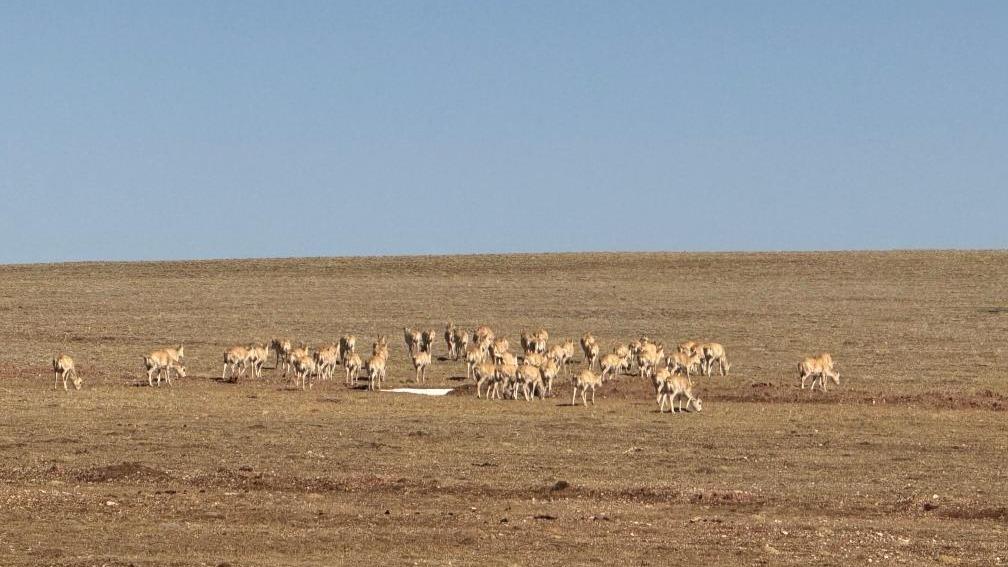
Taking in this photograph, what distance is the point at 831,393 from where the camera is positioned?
128 feet

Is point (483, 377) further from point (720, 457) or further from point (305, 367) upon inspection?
point (720, 457)

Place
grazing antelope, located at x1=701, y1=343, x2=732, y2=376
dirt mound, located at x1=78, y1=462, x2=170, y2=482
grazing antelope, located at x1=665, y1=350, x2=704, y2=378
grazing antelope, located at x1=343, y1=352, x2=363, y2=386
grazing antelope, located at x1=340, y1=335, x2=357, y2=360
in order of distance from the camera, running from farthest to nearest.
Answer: grazing antelope, located at x1=701, y1=343, x2=732, y2=376, grazing antelope, located at x1=340, y1=335, x2=357, y2=360, grazing antelope, located at x1=665, y1=350, x2=704, y2=378, grazing antelope, located at x1=343, y1=352, x2=363, y2=386, dirt mound, located at x1=78, y1=462, x2=170, y2=482

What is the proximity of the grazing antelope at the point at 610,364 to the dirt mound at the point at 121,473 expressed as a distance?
60.7 ft

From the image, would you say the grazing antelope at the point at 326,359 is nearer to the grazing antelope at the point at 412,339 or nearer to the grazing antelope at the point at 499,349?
the grazing antelope at the point at 499,349

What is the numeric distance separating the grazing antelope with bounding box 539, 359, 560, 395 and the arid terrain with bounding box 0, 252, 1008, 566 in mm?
1718

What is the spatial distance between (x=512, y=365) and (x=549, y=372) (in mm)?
976

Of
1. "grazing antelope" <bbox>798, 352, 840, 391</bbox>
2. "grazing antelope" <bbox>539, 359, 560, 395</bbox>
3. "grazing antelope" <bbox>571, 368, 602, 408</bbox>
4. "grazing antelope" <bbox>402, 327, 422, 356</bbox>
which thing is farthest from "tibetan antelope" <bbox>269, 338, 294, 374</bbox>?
"grazing antelope" <bbox>798, 352, 840, 391</bbox>

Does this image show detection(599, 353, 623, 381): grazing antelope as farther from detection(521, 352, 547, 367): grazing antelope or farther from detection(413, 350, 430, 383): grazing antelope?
detection(413, 350, 430, 383): grazing antelope

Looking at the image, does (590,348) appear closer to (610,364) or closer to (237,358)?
(610,364)

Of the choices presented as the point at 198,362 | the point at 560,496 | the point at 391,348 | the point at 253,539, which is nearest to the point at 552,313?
the point at 391,348

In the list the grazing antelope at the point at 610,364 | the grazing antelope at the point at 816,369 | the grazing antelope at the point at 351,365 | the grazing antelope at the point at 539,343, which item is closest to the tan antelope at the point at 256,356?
the grazing antelope at the point at 351,365

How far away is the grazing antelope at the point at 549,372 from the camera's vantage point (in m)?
38.8

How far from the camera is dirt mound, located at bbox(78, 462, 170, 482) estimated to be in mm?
24156

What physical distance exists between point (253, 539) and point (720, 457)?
1103 cm
